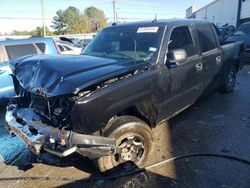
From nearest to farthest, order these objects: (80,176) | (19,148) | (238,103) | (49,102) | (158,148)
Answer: (49,102) < (80,176) < (158,148) < (19,148) < (238,103)

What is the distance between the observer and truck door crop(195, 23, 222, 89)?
5488 mm

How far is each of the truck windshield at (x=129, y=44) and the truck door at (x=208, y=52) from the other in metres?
1.25

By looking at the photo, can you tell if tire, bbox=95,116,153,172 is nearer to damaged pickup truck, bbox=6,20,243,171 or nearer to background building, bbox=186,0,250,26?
damaged pickup truck, bbox=6,20,243,171

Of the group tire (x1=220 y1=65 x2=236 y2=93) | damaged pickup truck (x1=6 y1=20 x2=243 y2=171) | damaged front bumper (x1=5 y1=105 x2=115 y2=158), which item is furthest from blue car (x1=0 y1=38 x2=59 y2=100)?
tire (x1=220 y1=65 x2=236 y2=93)

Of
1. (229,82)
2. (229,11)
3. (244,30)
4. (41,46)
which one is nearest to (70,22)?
(229,11)

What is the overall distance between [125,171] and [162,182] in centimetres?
53

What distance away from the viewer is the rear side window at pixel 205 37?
5508 mm

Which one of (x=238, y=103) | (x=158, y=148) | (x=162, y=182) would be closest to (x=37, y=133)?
(x=162, y=182)

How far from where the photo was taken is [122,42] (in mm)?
4820

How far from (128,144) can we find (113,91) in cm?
89

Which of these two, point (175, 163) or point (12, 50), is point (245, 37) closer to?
point (12, 50)

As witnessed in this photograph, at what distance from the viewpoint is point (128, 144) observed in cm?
391

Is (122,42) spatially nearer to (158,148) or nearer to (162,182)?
(158,148)

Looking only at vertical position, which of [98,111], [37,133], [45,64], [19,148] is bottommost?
[19,148]
